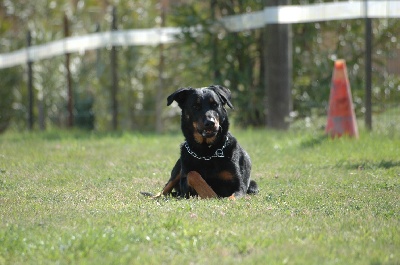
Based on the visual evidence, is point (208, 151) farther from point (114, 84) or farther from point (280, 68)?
point (114, 84)

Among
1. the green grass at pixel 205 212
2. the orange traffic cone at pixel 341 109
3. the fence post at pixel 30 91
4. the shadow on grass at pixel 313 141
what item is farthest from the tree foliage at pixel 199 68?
the green grass at pixel 205 212

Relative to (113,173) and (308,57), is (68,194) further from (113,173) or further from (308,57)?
(308,57)

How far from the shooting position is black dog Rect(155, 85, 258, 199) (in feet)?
23.8

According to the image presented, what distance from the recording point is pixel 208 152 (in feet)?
24.4

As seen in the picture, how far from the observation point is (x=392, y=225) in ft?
18.8

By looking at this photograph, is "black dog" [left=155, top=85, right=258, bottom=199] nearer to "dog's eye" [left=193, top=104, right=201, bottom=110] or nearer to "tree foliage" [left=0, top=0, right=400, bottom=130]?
"dog's eye" [left=193, top=104, right=201, bottom=110]

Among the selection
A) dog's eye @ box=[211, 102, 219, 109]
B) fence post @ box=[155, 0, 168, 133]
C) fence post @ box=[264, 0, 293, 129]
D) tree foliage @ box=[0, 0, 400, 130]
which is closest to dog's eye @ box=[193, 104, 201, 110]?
dog's eye @ box=[211, 102, 219, 109]

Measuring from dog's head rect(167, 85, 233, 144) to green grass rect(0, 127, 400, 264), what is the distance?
2.28ft

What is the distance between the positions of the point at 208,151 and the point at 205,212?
137 centimetres

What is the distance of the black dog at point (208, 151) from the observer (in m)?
7.25

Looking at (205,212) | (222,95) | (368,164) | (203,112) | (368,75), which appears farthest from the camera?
(368,75)

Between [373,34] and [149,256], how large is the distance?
9.50m

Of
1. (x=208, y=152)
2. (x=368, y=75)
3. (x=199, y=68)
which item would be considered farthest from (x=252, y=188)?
(x=199, y=68)

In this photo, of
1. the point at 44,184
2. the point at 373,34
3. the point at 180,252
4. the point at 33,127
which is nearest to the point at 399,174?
the point at 44,184
